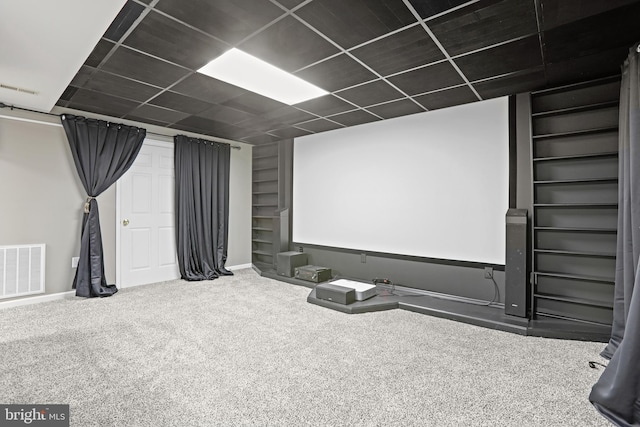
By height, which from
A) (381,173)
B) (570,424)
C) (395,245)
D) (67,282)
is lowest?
(570,424)

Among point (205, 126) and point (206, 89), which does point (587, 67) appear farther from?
point (205, 126)

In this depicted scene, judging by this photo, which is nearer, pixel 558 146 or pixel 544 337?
pixel 544 337

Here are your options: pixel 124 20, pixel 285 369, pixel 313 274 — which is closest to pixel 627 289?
pixel 285 369

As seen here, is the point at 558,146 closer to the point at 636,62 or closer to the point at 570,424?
the point at 636,62

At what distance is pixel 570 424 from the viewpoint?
5.19ft

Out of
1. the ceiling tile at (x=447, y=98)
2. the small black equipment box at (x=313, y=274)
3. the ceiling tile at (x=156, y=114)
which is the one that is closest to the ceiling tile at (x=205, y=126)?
the ceiling tile at (x=156, y=114)

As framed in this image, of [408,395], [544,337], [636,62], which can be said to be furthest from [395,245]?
[636,62]

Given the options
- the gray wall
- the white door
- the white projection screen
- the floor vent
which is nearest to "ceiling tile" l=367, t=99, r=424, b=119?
the white projection screen

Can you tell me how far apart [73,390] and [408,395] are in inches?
80.3

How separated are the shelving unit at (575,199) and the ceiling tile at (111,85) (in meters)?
4.14

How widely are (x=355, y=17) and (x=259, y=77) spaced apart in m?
1.34

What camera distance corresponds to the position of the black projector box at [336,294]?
11.2ft

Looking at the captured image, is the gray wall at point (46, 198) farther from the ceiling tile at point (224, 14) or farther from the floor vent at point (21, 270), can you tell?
the ceiling tile at point (224, 14)

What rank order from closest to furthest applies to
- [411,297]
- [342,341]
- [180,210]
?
[342,341] < [411,297] < [180,210]
